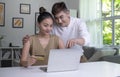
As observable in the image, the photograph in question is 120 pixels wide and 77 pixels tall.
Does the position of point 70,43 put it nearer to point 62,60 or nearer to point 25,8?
point 62,60

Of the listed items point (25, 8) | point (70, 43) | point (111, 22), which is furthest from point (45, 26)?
point (25, 8)

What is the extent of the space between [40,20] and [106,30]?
3.96 meters

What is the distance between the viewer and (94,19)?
19.4 feet

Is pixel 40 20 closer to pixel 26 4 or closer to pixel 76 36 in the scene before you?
pixel 76 36

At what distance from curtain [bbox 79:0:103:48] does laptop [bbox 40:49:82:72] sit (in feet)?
13.5

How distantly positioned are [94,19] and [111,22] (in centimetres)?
50

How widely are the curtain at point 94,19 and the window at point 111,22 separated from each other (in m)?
0.13

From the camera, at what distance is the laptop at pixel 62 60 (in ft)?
5.16

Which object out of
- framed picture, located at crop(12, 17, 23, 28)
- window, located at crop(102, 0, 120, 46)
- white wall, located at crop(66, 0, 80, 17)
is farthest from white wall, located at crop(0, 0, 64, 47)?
window, located at crop(102, 0, 120, 46)

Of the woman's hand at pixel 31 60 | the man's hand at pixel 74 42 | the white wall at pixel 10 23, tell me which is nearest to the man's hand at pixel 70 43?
the man's hand at pixel 74 42

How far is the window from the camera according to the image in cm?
539

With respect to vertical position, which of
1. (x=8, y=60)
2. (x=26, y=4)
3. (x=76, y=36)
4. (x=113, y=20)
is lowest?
(x=8, y=60)

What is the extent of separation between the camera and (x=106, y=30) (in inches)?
226

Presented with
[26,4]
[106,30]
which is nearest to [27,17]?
[26,4]
